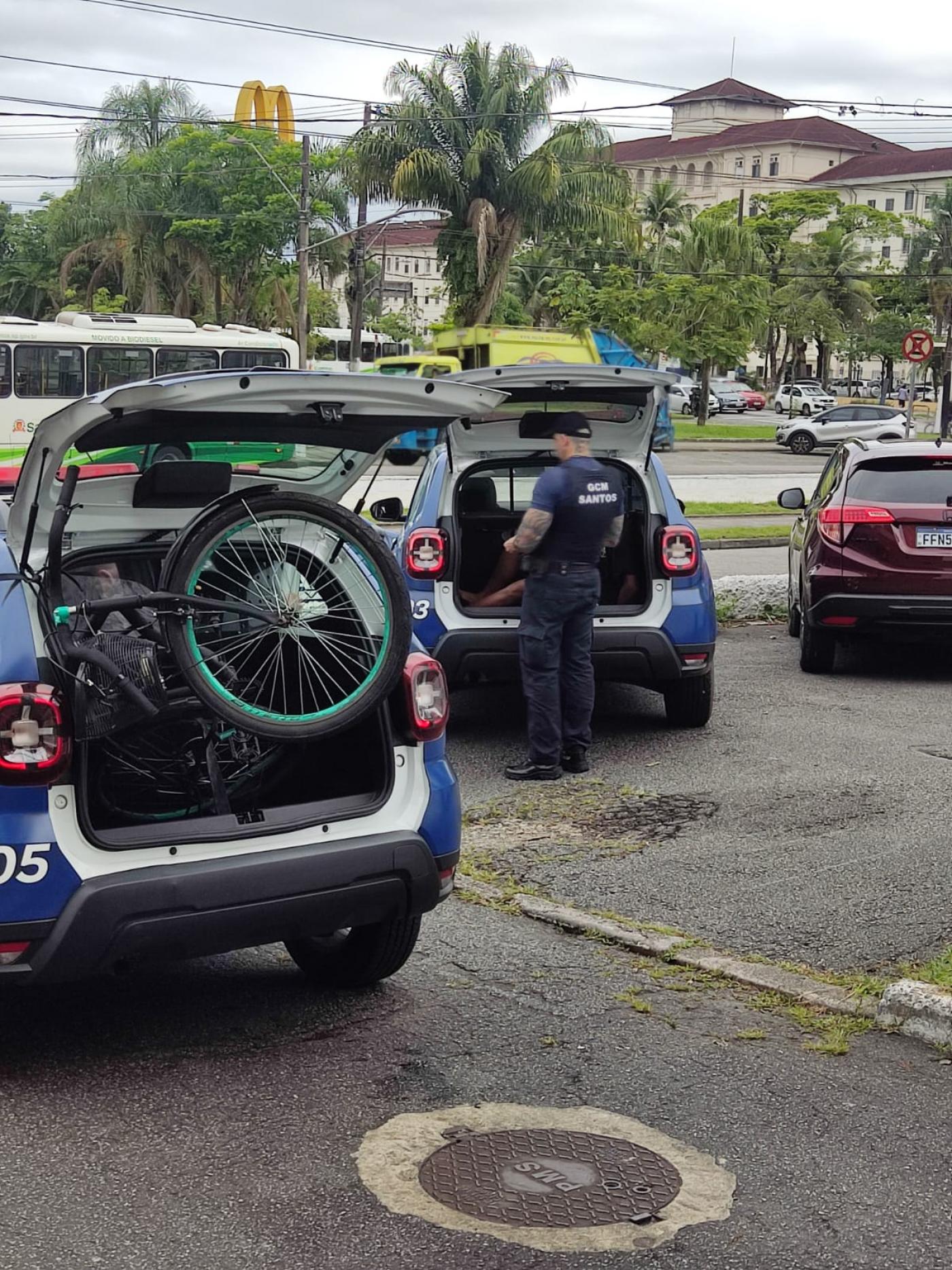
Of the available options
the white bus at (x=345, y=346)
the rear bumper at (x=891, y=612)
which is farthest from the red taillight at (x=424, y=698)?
the white bus at (x=345, y=346)

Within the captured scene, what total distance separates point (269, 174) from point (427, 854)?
49.6 meters

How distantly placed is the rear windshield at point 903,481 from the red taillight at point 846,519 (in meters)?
0.11

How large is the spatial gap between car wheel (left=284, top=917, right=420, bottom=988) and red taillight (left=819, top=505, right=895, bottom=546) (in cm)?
622

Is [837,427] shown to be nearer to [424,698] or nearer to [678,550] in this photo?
[678,550]

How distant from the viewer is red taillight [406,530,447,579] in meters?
8.86

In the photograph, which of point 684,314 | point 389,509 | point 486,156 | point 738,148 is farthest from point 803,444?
point 738,148

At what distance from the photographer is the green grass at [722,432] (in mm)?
53562

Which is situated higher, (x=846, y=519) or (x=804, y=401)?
(x=846, y=519)

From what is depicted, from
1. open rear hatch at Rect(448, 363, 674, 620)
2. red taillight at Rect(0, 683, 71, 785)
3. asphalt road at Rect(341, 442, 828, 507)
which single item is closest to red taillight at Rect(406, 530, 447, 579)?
open rear hatch at Rect(448, 363, 674, 620)

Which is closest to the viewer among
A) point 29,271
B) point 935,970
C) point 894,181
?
point 935,970

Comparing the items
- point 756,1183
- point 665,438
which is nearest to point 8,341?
point 665,438

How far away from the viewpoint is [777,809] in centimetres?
746

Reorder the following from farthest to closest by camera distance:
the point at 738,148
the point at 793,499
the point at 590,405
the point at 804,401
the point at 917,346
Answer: the point at 738,148 → the point at 804,401 → the point at 917,346 → the point at 793,499 → the point at 590,405

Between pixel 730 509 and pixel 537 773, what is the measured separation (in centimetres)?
1706
